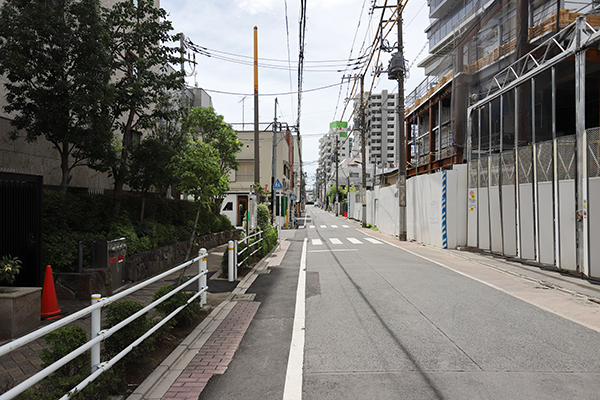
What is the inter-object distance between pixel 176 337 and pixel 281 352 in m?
1.59

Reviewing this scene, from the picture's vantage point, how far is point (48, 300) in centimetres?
632

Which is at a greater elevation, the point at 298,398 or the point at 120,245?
the point at 120,245

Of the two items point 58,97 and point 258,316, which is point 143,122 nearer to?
point 58,97

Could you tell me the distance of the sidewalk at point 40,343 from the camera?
4.16 m

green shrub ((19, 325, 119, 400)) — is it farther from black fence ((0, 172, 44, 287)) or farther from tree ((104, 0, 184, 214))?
tree ((104, 0, 184, 214))

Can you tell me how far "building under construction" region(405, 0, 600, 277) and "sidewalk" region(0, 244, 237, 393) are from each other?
30.2 ft

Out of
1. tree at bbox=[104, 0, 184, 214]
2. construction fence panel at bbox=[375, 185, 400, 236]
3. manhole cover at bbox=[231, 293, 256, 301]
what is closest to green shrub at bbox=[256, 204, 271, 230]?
tree at bbox=[104, 0, 184, 214]

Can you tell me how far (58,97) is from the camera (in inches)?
348

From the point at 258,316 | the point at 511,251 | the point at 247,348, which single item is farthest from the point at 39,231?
the point at 511,251

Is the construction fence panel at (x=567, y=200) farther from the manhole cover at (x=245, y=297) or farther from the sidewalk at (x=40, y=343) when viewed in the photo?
the sidewalk at (x=40, y=343)

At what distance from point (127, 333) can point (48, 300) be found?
3280 mm

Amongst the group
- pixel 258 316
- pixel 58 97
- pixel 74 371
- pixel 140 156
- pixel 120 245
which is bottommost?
pixel 258 316

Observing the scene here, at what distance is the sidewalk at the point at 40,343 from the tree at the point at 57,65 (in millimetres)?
4079

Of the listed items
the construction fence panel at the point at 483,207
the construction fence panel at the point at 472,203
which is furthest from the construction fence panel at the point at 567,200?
the construction fence panel at the point at 472,203
